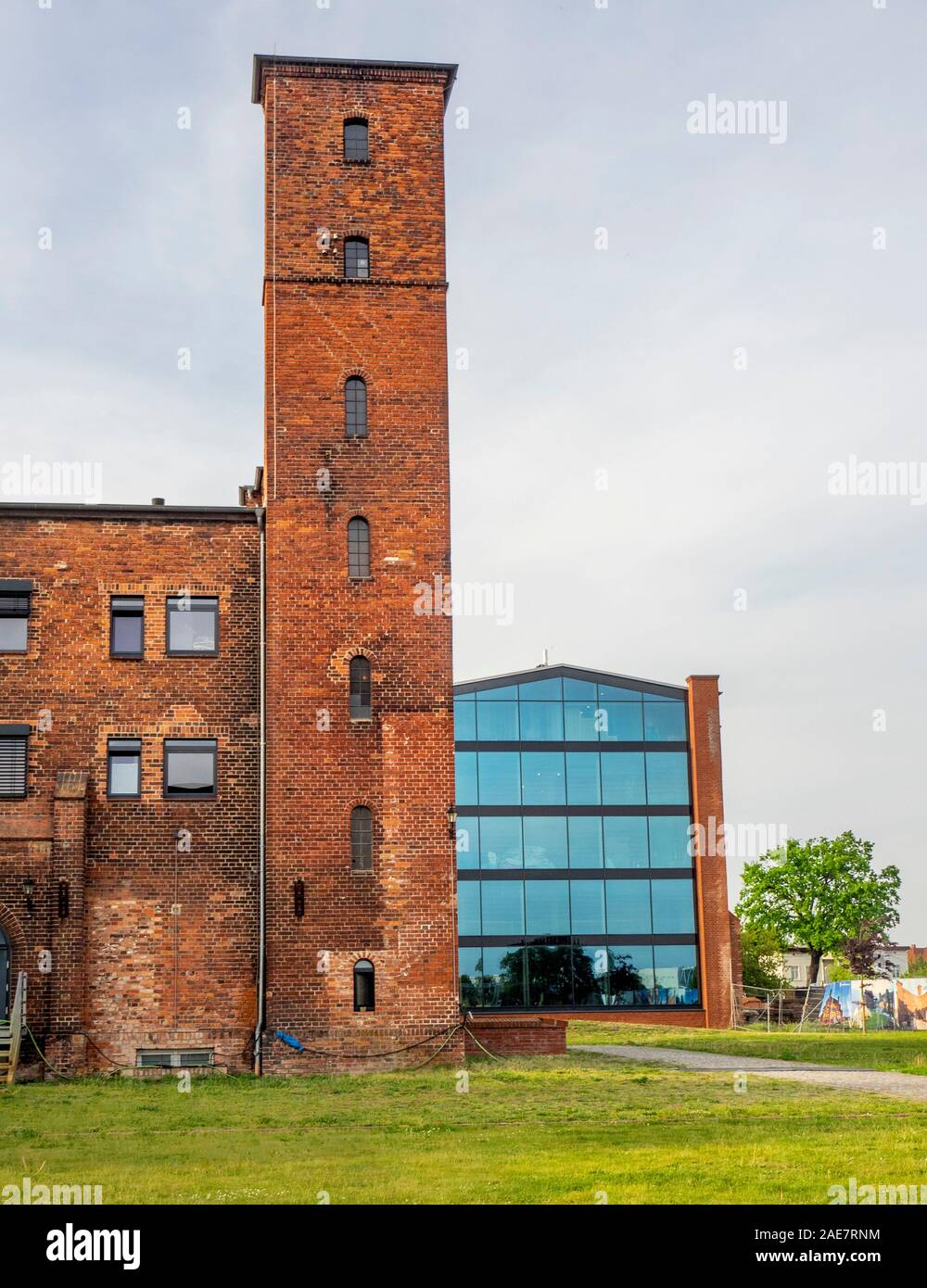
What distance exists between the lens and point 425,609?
87.9ft

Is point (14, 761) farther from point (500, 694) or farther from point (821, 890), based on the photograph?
point (821, 890)

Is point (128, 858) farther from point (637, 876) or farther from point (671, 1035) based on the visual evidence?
point (637, 876)

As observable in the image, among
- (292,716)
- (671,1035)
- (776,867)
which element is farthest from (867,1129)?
(776,867)

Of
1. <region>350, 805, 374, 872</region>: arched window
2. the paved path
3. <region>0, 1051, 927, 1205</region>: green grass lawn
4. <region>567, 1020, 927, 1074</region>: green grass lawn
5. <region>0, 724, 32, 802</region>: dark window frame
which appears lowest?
<region>567, 1020, 927, 1074</region>: green grass lawn

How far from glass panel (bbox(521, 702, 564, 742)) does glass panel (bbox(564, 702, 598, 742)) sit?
225mm

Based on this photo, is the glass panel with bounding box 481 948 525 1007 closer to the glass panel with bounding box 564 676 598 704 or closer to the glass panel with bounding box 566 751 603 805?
the glass panel with bounding box 566 751 603 805

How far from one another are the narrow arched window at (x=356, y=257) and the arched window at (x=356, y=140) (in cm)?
158

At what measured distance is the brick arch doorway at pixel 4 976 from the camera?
24984 mm

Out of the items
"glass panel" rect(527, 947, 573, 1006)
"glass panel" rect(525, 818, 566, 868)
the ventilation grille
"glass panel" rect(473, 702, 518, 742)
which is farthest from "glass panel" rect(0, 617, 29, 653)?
"glass panel" rect(527, 947, 573, 1006)

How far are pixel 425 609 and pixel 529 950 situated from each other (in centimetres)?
2470

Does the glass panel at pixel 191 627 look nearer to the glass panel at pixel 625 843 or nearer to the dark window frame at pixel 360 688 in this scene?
the dark window frame at pixel 360 688

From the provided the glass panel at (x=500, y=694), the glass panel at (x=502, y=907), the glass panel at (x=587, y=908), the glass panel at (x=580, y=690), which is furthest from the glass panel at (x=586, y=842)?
the glass panel at (x=500, y=694)

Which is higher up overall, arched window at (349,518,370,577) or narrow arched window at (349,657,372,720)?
arched window at (349,518,370,577)

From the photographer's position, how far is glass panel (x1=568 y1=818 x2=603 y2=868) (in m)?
49.9
